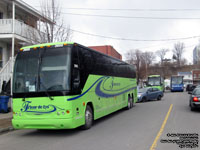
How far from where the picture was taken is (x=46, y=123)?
7520 millimetres

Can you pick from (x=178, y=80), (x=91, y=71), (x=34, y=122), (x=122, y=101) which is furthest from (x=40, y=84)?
(x=178, y=80)

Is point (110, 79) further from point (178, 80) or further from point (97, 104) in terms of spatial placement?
point (178, 80)

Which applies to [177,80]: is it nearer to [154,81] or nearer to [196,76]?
[154,81]

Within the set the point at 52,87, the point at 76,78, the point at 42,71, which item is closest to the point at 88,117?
the point at 76,78

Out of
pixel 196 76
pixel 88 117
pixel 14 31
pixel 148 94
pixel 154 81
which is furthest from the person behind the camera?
pixel 196 76

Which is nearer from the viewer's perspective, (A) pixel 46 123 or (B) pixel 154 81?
(A) pixel 46 123

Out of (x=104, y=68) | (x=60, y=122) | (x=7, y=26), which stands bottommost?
(x=60, y=122)

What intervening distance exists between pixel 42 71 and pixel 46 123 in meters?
1.85

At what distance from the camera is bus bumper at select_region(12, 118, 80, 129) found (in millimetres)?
7418

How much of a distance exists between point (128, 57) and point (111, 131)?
186 feet

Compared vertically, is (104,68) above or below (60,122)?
above

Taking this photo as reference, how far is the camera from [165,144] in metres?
6.36

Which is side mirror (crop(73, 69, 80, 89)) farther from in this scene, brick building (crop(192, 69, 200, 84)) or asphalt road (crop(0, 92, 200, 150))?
brick building (crop(192, 69, 200, 84))

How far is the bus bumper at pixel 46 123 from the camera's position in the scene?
24.3 feet
